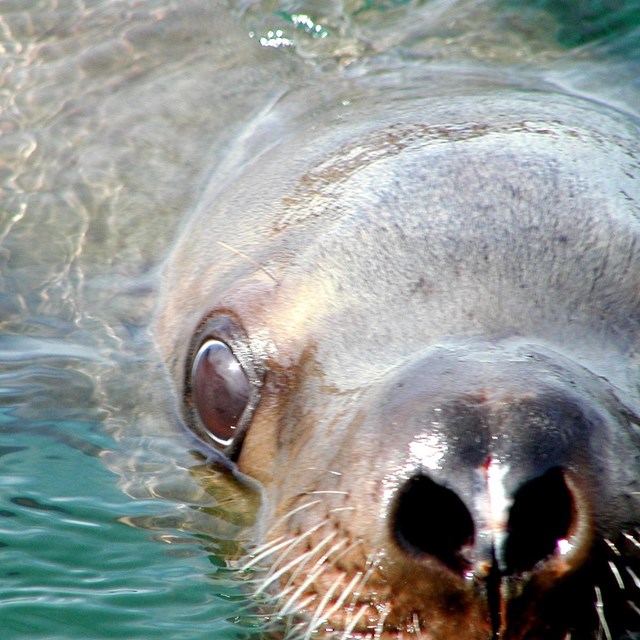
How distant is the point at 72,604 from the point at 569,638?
141 centimetres

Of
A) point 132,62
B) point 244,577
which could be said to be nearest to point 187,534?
point 244,577

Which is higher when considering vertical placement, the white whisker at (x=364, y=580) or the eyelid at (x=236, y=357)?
the eyelid at (x=236, y=357)

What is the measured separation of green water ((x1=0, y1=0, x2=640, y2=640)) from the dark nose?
0.72 m

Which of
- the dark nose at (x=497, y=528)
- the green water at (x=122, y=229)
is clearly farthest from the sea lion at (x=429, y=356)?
the green water at (x=122, y=229)

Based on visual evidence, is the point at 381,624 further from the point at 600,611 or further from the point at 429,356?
the point at 429,356

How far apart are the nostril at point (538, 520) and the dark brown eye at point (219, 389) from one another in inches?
53.6

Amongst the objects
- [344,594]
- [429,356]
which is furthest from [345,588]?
[429,356]

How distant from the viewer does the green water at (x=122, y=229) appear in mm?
3752

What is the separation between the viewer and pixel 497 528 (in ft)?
9.09

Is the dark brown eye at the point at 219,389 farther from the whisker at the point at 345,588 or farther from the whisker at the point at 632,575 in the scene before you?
the whisker at the point at 632,575

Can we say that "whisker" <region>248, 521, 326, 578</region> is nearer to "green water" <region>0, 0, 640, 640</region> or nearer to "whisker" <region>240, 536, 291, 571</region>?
"whisker" <region>240, 536, 291, 571</region>

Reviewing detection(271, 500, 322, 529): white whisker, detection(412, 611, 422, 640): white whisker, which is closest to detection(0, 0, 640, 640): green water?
detection(271, 500, 322, 529): white whisker

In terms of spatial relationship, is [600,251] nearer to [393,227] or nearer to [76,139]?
[393,227]

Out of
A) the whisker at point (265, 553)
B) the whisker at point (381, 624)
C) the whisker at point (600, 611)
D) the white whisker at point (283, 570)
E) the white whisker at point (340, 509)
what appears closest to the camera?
the whisker at point (600, 611)
